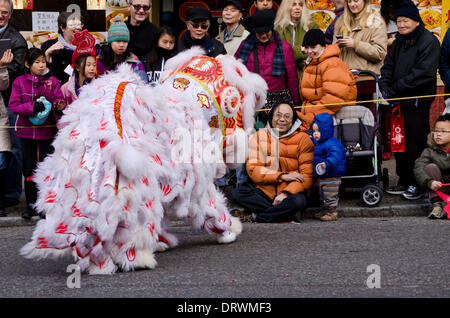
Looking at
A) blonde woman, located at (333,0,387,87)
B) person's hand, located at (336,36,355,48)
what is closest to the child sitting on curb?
blonde woman, located at (333,0,387,87)

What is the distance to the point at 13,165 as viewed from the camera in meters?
8.77

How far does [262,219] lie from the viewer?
7543mm

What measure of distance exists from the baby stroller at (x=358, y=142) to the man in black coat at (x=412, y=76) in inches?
11.3

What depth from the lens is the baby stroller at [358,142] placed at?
802cm

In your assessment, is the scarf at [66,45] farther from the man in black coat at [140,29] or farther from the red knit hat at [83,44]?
the red knit hat at [83,44]

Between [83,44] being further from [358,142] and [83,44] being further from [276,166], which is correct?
[358,142]

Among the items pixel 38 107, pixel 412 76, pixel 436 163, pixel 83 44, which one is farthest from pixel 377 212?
pixel 38 107

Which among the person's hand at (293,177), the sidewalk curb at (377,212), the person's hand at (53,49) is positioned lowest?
the sidewalk curb at (377,212)

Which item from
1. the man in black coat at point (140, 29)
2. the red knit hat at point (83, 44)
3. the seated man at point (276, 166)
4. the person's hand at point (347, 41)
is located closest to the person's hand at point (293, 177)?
the seated man at point (276, 166)

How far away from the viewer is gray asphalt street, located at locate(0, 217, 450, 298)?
14.7ft

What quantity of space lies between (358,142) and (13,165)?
4.10 meters

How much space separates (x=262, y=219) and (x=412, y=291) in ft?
10.8
